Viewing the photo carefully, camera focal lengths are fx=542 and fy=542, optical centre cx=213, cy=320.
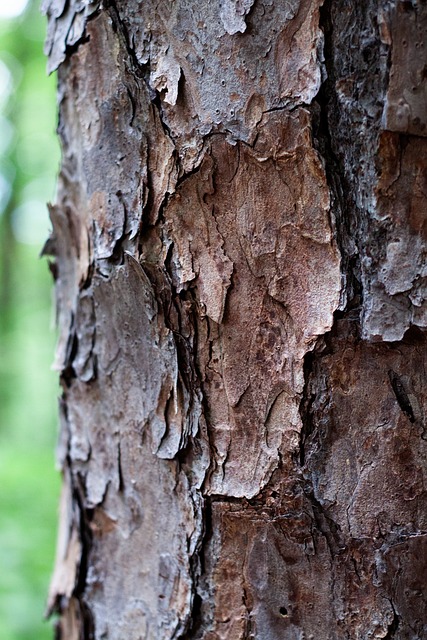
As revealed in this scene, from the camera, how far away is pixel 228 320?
47 centimetres

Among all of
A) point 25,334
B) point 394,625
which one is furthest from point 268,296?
point 25,334

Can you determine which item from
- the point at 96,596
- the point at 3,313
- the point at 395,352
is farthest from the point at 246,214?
the point at 3,313

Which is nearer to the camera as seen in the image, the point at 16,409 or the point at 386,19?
the point at 386,19

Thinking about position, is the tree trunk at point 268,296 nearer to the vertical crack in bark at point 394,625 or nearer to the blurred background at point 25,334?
the vertical crack in bark at point 394,625

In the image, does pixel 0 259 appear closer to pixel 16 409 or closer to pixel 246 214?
pixel 16 409

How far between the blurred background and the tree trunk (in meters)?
0.37

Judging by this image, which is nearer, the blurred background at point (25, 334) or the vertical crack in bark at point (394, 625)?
the vertical crack in bark at point (394, 625)

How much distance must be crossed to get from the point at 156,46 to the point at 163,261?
19 centimetres

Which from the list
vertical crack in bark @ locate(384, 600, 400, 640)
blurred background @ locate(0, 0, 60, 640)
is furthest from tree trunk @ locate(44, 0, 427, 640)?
blurred background @ locate(0, 0, 60, 640)

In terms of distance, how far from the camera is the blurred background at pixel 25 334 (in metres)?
2.18

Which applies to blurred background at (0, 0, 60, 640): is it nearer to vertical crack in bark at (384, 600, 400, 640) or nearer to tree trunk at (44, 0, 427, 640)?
tree trunk at (44, 0, 427, 640)

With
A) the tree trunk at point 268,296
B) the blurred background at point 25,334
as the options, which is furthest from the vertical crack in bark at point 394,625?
the blurred background at point 25,334

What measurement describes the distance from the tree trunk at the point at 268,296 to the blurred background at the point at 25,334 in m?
0.37

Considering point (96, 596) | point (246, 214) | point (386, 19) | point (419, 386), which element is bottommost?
point (96, 596)
